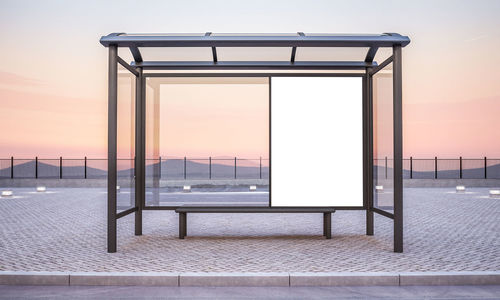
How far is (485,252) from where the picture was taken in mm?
7215

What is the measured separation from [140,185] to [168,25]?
48.5ft

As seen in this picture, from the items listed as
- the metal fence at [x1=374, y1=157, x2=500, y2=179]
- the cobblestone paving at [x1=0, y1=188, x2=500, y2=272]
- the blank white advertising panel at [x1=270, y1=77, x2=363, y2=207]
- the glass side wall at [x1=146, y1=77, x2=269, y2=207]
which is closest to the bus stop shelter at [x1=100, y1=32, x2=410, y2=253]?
the blank white advertising panel at [x1=270, y1=77, x2=363, y2=207]

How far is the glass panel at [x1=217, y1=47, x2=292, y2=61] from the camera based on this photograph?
8.67 metres

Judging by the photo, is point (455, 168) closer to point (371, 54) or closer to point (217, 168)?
point (217, 168)

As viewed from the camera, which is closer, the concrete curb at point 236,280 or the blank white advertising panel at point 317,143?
the concrete curb at point 236,280

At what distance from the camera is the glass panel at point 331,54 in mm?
8594

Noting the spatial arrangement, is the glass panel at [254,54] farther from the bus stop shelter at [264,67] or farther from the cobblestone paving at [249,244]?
the cobblestone paving at [249,244]

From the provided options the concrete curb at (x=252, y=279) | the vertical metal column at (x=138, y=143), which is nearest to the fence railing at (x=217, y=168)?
the vertical metal column at (x=138, y=143)

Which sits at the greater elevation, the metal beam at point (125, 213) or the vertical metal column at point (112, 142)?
the vertical metal column at point (112, 142)

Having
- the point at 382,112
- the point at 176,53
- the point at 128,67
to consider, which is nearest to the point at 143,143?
the point at 128,67

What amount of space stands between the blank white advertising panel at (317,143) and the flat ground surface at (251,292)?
11.2ft

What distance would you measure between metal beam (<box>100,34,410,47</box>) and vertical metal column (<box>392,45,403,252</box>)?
0.48m

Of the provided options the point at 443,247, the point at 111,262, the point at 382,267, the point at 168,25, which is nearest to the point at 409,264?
the point at 382,267

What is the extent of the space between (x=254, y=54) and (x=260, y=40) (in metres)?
1.41
